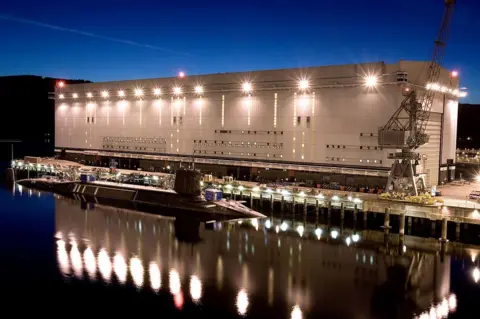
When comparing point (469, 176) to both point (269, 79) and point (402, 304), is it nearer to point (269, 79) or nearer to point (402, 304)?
point (269, 79)

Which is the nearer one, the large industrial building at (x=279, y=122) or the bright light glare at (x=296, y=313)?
the bright light glare at (x=296, y=313)

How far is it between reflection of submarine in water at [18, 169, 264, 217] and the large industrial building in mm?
12049

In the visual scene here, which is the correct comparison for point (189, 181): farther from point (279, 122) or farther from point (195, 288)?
point (195, 288)

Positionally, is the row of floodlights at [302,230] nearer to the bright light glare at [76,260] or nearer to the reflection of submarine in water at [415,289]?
the reflection of submarine in water at [415,289]

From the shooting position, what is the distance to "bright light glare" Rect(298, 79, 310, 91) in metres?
50.4

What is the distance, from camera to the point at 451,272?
89.0 feet

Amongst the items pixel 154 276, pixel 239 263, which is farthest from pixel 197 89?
pixel 154 276

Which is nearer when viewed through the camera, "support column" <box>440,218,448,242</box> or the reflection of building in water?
the reflection of building in water

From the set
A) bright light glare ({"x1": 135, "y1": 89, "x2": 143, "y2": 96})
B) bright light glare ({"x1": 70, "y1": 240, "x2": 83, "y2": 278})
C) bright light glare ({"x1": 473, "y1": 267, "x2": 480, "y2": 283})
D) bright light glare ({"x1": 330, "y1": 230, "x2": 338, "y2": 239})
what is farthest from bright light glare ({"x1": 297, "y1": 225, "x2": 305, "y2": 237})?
bright light glare ({"x1": 135, "y1": 89, "x2": 143, "y2": 96})

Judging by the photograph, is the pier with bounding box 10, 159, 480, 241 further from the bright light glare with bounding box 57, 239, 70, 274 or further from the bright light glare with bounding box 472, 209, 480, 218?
the bright light glare with bounding box 57, 239, 70, 274

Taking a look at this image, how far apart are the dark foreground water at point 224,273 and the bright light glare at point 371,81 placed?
1625 cm

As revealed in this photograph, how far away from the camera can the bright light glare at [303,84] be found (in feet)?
165

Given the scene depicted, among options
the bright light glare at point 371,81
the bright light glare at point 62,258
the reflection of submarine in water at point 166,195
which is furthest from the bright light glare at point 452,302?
the bright light glare at point 371,81

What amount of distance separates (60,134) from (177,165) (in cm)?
2796
